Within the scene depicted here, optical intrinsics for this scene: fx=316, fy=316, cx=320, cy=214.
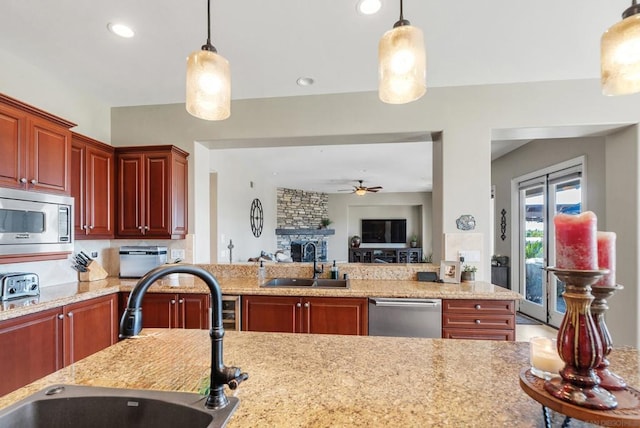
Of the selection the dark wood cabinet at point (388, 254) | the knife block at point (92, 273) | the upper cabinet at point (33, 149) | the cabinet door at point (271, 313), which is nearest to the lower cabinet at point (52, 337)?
the knife block at point (92, 273)

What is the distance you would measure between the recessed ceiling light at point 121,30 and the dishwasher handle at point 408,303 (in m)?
2.61

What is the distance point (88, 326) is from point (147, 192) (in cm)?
125

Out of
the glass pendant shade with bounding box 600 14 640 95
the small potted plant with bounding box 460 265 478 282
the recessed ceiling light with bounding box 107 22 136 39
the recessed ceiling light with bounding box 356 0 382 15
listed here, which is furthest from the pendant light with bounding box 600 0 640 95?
the recessed ceiling light with bounding box 107 22 136 39

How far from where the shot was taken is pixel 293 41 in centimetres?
227

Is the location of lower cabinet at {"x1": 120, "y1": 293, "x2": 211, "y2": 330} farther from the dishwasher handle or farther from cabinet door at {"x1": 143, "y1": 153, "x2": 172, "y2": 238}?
the dishwasher handle

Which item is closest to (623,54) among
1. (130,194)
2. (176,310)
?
(176,310)

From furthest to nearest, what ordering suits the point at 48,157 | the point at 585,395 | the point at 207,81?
the point at 48,157
the point at 207,81
the point at 585,395

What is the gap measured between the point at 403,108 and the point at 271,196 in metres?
5.58

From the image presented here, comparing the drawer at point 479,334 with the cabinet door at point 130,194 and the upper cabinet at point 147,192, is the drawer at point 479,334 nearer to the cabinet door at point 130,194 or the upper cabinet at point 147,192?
the upper cabinet at point 147,192

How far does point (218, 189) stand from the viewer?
195 inches

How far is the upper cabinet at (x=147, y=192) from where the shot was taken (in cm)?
304

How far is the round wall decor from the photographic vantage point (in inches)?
261

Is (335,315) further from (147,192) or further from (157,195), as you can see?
(147,192)

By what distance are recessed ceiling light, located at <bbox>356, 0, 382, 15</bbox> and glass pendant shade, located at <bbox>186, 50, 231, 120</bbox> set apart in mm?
1066
